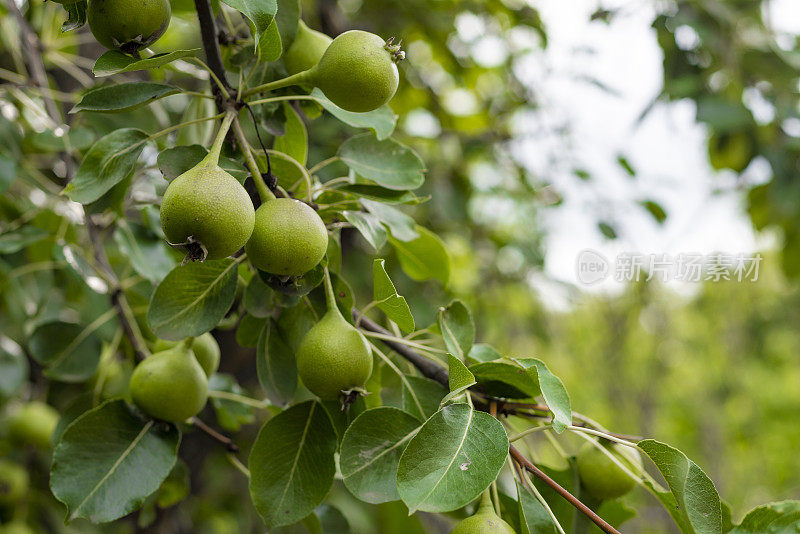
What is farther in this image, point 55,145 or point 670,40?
point 670,40

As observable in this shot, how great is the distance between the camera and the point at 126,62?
2.15 feet

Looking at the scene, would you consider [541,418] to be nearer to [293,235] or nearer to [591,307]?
[293,235]

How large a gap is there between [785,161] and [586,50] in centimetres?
78

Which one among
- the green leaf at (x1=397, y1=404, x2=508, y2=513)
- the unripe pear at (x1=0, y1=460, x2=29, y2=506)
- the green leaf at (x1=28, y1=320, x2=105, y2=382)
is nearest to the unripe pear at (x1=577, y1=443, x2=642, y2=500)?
the green leaf at (x1=397, y1=404, x2=508, y2=513)

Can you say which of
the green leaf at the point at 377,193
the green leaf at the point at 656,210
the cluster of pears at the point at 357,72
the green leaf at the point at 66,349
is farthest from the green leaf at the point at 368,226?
the green leaf at the point at 656,210

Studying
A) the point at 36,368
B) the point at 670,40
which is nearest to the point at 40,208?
the point at 36,368

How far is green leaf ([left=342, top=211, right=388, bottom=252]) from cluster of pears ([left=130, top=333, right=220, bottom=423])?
260 millimetres

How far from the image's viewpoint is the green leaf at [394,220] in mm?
813

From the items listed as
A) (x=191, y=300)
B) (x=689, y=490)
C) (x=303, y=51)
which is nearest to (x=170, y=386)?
(x=191, y=300)

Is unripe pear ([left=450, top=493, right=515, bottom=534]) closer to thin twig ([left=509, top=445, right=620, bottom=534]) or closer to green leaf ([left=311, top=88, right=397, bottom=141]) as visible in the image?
thin twig ([left=509, top=445, right=620, bottom=534])

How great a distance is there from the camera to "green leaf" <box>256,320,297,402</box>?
812mm

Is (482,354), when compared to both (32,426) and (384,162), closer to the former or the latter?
(384,162)

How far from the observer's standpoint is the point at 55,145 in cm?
108

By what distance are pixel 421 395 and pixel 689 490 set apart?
11.6 inches
